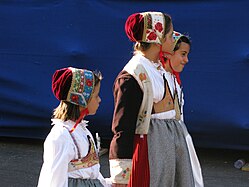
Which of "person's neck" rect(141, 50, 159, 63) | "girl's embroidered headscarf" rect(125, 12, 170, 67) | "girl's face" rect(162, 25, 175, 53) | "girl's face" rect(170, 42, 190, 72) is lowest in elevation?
"girl's face" rect(170, 42, 190, 72)

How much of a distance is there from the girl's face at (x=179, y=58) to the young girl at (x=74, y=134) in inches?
26.2

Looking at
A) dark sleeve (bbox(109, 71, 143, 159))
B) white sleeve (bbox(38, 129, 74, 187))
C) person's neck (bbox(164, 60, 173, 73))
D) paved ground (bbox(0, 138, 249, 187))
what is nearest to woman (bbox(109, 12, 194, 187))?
dark sleeve (bbox(109, 71, 143, 159))

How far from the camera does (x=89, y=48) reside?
660 cm

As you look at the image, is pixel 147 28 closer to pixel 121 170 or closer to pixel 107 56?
pixel 121 170

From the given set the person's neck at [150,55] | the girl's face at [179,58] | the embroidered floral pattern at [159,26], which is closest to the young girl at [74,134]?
the person's neck at [150,55]

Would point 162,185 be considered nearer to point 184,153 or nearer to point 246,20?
point 184,153

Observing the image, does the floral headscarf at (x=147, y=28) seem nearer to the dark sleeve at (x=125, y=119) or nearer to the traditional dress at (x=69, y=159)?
the dark sleeve at (x=125, y=119)

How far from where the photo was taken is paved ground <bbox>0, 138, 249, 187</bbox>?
5.99 meters

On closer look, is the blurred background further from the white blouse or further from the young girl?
the young girl

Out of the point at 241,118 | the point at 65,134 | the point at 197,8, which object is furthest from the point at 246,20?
the point at 65,134

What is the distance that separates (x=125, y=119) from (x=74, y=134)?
0.28 m

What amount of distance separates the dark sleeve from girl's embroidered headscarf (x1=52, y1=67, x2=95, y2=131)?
0.16 metres

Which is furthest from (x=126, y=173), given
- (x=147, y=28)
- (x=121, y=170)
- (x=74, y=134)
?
(x=147, y=28)

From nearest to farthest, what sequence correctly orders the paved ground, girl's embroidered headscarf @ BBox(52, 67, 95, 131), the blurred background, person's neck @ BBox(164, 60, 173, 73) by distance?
girl's embroidered headscarf @ BBox(52, 67, 95, 131) < person's neck @ BBox(164, 60, 173, 73) < the paved ground < the blurred background
